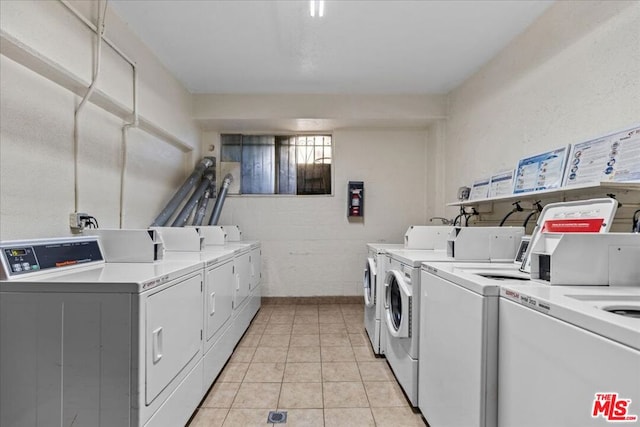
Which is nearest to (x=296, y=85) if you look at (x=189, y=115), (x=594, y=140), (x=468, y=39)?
(x=189, y=115)

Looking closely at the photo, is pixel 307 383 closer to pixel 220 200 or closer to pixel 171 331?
pixel 171 331

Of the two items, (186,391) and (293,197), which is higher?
(293,197)

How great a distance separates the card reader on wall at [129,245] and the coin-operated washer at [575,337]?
6.27 ft

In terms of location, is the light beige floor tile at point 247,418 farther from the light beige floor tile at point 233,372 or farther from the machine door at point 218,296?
the machine door at point 218,296

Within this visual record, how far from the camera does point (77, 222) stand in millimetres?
2031

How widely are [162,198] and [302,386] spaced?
2535 mm

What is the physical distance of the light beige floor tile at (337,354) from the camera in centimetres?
266

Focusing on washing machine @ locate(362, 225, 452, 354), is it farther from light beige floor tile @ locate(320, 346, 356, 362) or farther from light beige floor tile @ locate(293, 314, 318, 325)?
light beige floor tile @ locate(293, 314, 318, 325)

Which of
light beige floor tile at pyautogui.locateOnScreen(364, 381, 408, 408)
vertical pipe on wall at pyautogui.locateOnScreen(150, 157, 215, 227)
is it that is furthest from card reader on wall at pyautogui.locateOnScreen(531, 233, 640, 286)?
vertical pipe on wall at pyautogui.locateOnScreen(150, 157, 215, 227)

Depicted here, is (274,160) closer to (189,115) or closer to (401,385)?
(189,115)

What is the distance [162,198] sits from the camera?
3471 mm

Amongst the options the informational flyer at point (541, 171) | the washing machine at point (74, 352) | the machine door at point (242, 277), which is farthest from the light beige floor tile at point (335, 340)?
the informational flyer at point (541, 171)

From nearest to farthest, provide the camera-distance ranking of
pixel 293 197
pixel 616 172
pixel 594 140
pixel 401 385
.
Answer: pixel 616 172, pixel 594 140, pixel 401 385, pixel 293 197

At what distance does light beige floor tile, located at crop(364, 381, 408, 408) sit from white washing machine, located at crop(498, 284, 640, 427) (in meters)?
1.05
